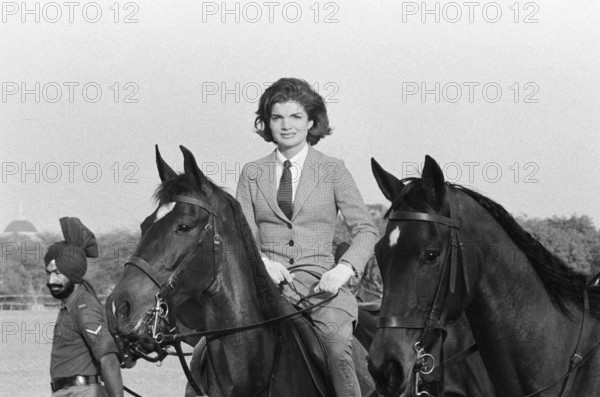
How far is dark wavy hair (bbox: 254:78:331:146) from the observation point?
6590mm

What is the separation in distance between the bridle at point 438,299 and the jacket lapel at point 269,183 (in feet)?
5.73

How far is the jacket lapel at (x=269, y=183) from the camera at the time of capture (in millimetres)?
6512

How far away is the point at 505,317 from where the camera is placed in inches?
197

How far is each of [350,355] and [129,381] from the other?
11578mm

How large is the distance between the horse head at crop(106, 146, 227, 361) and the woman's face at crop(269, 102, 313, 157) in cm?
86

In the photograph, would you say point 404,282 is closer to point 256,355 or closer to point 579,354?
point 579,354

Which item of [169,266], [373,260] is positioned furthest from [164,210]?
[373,260]

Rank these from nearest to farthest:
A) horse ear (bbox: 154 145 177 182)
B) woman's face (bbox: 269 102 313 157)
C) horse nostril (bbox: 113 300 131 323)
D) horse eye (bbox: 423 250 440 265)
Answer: horse eye (bbox: 423 250 440 265), horse nostril (bbox: 113 300 131 323), horse ear (bbox: 154 145 177 182), woman's face (bbox: 269 102 313 157)

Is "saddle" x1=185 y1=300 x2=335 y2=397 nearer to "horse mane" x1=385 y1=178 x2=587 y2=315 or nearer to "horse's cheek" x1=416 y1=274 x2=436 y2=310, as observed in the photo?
"horse mane" x1=385 y1=178 x2=587 y2=315

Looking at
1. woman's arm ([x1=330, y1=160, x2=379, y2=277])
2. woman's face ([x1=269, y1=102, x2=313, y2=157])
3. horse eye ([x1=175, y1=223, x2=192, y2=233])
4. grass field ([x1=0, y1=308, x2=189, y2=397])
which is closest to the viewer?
horse eye ([x1=175, y1=223, x2=192, y2=233])

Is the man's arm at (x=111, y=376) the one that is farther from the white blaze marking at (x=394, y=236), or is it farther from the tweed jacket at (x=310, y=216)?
the white blaze marking at (x=394, y=236)

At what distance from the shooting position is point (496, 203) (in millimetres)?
5148

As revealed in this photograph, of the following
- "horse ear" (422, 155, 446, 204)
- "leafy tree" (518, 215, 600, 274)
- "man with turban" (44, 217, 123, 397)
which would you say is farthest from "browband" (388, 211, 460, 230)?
"leafy tree" (518, 215, 600, 274)

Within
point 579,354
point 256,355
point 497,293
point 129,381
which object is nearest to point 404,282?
point 497,293
